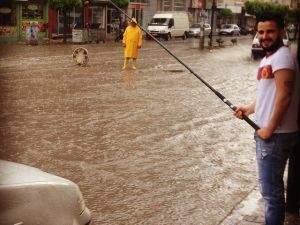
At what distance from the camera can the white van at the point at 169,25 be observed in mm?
42312

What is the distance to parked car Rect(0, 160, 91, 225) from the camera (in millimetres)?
2930

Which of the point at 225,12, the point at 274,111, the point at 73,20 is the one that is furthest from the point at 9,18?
the point at 225,12

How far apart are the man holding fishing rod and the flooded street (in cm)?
122

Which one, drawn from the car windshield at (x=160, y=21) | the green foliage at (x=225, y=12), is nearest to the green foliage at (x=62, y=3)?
the car windshield at (x=160, y=21)

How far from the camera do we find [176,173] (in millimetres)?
6430

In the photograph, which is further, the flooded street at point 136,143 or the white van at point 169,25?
the white van at point 169,25

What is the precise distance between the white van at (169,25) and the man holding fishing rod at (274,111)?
127ft

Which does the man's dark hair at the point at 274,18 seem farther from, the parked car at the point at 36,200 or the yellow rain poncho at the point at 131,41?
the yellow rain poncho at the point at 131,41

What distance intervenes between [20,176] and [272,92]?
1781 millimetres

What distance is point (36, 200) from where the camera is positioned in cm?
304

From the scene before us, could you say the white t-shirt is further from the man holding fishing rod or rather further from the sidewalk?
the sidewalk

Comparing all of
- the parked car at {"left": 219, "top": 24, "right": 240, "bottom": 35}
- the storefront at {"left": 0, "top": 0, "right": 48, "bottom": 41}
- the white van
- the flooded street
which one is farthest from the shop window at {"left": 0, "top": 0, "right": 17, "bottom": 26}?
the parked car at {"left": 219, "top": 24, "right": 240, "bottom": 35}

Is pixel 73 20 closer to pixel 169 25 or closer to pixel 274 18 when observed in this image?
pixel 169 25

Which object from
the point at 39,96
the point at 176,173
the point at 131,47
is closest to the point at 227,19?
the point at 131,47
